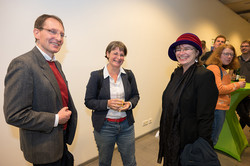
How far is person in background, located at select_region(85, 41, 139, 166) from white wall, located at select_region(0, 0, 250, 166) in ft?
2.25

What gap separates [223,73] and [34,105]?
94.5 inches

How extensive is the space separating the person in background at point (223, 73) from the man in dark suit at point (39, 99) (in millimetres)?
2041

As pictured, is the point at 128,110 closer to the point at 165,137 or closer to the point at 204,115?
the point at 165,137

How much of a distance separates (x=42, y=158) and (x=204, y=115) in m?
1.27

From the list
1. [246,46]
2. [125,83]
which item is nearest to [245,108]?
[246,46]

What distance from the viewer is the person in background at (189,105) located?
3.86 feet

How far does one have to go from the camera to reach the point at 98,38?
7.59 feet

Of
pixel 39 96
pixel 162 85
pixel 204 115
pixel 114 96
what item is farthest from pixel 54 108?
pixel 162 85

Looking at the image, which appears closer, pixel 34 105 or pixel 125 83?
pixel 34 105

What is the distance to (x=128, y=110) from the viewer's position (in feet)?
5.53

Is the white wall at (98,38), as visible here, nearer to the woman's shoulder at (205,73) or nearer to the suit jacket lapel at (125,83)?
the suit jacket lapel at (125,83)

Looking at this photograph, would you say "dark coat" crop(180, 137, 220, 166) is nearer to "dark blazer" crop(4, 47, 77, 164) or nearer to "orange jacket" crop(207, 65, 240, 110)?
"dark blazer" crop(4, 47, 77, 164)

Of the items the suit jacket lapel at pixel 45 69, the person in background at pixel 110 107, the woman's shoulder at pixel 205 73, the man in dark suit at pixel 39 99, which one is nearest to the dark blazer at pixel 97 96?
the person in background at pixel 110 107

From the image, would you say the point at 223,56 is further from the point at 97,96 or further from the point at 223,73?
the point at 97,96
